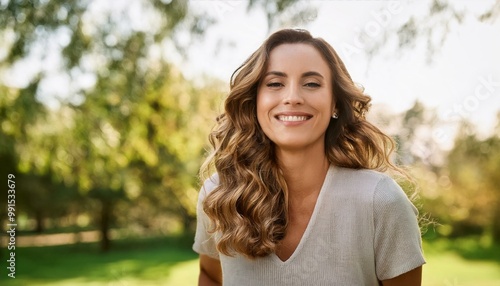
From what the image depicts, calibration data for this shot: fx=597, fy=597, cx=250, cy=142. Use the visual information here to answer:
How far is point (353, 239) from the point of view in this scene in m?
1.88

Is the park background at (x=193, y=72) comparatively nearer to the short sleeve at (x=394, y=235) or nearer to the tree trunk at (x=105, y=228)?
the short sleeve at (x=394, y=235)

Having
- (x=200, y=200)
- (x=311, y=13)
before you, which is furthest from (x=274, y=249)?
(x=311, y=13)

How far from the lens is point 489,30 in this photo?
6043 millimetres

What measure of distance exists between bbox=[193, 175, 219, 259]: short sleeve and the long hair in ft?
0.20

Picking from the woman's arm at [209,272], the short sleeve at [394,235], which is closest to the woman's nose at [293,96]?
the short sleeve at [394,235]

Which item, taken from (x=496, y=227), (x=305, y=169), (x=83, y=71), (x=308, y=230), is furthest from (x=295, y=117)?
(x=496, y=227)

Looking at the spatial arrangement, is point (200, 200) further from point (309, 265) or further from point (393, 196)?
point (393, 196)

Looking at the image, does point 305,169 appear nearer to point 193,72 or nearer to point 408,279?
point 408,279

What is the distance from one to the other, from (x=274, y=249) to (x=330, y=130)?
0.47 metres

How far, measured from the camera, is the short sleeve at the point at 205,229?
2193mm

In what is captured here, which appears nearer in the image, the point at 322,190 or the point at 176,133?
the point at 322,190

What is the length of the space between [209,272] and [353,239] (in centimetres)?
69

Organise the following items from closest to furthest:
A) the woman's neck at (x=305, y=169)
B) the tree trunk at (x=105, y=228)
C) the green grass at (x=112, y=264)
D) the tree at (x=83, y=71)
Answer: the woman's neck at (x=305, y=169) → the tree at (x=83, y=71) → the green grass at (x=112, y=264) → the tree trunk at (x=105, y=228)

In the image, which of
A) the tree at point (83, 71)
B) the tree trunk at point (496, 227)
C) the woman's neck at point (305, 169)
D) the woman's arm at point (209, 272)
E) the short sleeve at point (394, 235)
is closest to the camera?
the short sleeve at point (394, 235)
